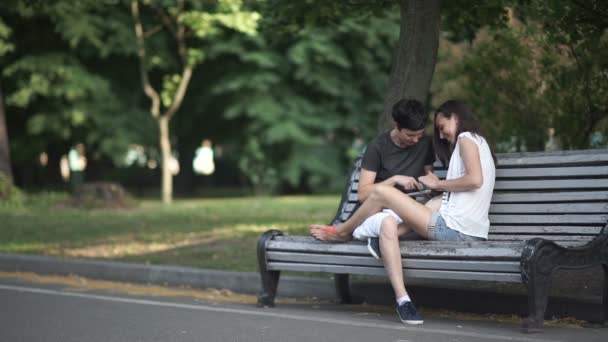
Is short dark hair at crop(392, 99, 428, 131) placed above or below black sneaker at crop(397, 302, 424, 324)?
above

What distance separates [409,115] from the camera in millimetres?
7203

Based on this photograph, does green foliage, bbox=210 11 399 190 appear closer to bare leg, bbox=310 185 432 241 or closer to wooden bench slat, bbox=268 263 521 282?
wooden bench slat, bbox=268 263 521 282

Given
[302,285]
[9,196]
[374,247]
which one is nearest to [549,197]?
[374,247]

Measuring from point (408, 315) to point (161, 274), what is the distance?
3409 millimetres

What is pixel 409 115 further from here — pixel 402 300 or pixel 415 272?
pixel 402 300

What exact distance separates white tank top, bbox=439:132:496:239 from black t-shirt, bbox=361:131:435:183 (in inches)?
21.0

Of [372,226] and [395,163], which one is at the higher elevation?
[395,163]

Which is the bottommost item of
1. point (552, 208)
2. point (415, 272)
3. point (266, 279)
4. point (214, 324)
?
point (214, 324)

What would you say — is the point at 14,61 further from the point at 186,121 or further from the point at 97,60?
the point at 186,121

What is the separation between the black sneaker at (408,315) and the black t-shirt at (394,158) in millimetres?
1193

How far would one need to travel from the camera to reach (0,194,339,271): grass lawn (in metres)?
10.8

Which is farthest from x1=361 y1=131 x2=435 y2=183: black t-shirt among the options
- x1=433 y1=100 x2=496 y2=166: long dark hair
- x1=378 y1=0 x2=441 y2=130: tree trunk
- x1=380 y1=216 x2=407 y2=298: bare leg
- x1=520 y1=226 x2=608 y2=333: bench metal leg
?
x1=378 y1=0 x2=441 y2=130: tree trunk

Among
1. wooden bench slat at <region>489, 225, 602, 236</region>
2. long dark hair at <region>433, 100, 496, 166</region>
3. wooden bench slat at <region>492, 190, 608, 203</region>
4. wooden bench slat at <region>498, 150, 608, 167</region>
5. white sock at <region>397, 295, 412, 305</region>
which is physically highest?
long dark hair at <region>433, 100, 496, 166</region>

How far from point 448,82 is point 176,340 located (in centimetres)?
900
